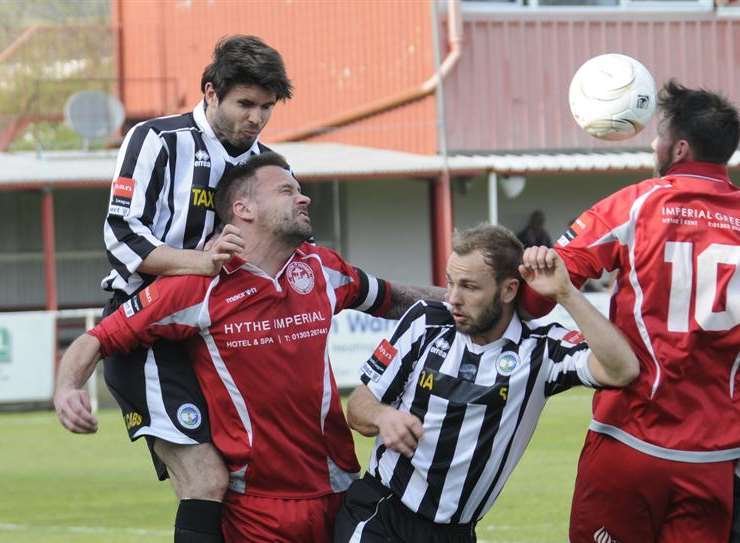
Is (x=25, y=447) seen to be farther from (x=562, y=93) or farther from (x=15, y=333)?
(x=562, y=93)

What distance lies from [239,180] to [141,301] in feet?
1.95

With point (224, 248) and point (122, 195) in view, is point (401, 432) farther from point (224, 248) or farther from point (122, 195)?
point (122, 195)

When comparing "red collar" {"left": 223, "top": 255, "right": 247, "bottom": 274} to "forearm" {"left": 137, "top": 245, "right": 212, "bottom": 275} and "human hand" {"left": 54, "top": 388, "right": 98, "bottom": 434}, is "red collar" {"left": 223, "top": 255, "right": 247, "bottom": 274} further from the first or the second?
"human hand" {"left": 54, "top": 388, "right": 98, "bottom": 434}

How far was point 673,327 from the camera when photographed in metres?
5.22

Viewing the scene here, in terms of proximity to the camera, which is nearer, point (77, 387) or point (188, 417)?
point (77, 387)

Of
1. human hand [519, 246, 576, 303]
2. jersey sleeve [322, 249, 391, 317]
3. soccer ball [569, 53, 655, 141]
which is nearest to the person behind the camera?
human hand [519, 246, 576, 303]

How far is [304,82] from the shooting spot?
26.0 metres

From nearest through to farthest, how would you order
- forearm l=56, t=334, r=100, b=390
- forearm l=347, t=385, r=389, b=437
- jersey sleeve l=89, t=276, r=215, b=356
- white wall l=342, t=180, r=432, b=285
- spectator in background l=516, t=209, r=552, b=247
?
1. forearm l=347, t=385, r=389, b=437
2. forearm l=56, t=334, r=100, b=390
3. jersey sleeve l=89, t=276, r=215, b=356
4. spectator in background l=516, t=209, r=552, b=247
5. white wall l=342, t=180, r=432, b=285

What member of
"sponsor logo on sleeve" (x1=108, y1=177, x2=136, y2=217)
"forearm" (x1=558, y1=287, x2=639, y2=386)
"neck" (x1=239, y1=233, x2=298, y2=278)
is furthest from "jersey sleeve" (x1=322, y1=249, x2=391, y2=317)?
"forearm" (x1=558, y1=287, x2=639, y2=386)

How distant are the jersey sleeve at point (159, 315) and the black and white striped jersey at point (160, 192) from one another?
185mm

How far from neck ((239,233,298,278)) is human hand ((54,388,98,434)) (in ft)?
2.71

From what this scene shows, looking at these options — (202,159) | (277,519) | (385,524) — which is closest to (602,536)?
(385,524)

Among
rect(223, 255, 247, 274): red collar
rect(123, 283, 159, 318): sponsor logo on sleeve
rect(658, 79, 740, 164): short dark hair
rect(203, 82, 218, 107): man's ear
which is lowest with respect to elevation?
rect(123, 283, 159, 318): sponsor logo on sleeve

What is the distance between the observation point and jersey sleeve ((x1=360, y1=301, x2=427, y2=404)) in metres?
5.38
